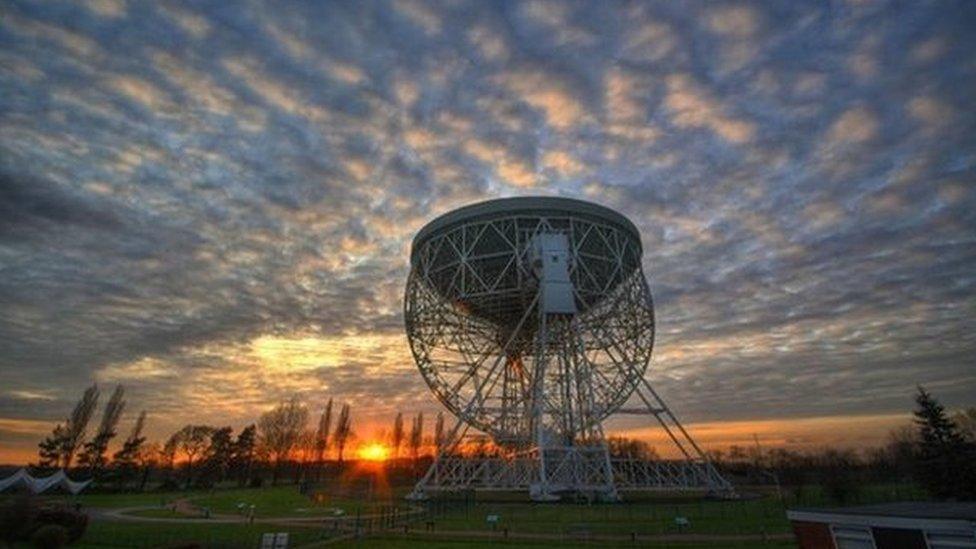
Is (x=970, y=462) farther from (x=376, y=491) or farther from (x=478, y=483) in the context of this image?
(x=376, y=491)

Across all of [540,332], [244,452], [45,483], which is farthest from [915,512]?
[244,452]

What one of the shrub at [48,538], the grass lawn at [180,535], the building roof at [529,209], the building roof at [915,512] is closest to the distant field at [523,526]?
the grass lawn at [180,535]

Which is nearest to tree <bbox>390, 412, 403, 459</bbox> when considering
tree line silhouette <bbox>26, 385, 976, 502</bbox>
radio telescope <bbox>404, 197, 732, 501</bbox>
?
tree line silhouette <bbox>26, 385, 976, 502</bbox>

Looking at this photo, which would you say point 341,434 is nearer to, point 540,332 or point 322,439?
point 322,439

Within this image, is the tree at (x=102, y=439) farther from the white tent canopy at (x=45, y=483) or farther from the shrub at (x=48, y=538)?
the shrub at (x=48, y=538)

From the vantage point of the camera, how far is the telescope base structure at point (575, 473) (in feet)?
88.9

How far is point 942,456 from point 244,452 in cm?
7280

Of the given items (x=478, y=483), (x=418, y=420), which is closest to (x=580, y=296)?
(x=478, y=483)

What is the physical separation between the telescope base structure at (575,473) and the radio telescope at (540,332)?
74 mm

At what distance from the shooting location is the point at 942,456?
29.6 m

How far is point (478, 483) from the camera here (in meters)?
30.5

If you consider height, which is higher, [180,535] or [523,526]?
[523,526]

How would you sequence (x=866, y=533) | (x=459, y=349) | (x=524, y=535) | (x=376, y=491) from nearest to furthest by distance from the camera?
(x=866, y=533)
(x=524, y=535)
(x=459, y=349)
(x=376, y=491)

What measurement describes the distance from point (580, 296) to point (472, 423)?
9625 millimetres
